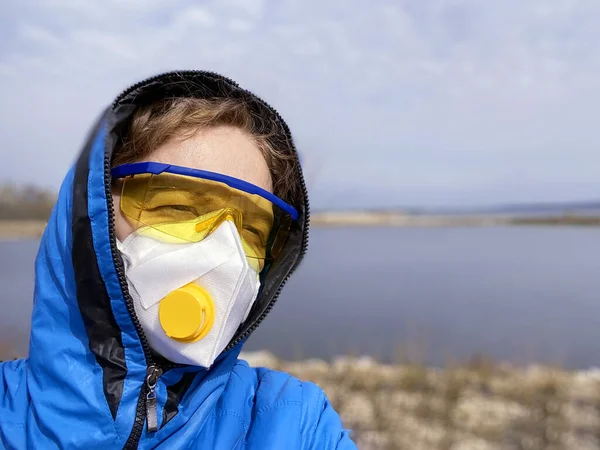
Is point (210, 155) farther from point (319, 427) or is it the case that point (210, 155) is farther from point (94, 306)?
point (319, 427)

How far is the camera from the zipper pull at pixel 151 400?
3.88 ft

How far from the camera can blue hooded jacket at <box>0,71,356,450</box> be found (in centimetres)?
113

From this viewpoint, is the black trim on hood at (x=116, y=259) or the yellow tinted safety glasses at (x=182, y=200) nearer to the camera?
the black trim on hood at (x=116, y=259)

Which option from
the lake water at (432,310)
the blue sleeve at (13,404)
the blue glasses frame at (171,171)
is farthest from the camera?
the lake water at (432,310)

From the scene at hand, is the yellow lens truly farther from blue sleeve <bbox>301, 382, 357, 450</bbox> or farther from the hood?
blue sleeve <bbox>301, 382, 357, 450</bbox>

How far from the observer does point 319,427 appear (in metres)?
1.31

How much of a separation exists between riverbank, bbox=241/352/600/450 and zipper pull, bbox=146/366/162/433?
3245mm

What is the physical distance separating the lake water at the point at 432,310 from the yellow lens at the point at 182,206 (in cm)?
491

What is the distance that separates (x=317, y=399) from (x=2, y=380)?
90cm

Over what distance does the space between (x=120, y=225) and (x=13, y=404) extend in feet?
1.76

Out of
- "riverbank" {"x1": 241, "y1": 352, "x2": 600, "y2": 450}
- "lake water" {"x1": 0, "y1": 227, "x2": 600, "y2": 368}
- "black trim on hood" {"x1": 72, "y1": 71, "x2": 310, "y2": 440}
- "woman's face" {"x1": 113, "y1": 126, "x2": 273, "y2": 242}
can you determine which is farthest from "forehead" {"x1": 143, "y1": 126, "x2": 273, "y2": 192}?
"lake water" {"x1": 0, "y1": 227, "x2": 600, "y2": 368}

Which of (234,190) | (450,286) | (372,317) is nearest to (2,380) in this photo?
(234,190)

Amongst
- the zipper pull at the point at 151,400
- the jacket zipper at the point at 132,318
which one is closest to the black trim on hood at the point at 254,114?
the jacket zipper at the point at 132,318

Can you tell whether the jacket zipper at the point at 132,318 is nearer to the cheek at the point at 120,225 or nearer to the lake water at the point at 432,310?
the cheek at the point at 120,225
